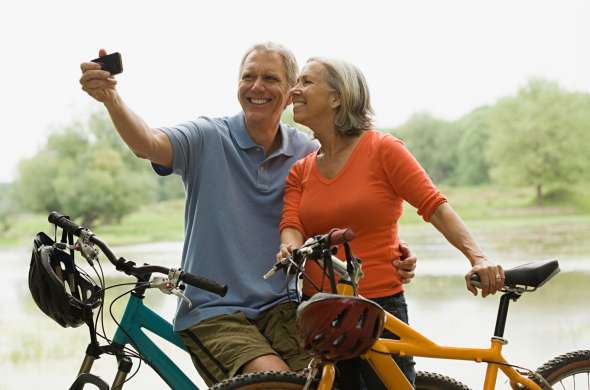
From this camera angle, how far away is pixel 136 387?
2.76m

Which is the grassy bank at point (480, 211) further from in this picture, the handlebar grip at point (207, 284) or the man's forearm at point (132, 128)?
the handlebar grip at point (207, 284)

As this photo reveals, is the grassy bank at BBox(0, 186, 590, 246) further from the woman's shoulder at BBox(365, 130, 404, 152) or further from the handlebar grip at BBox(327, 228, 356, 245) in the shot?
the handlebar grip at BBox(327, 228, 356, 245)

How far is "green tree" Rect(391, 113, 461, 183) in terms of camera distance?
304 centimetres

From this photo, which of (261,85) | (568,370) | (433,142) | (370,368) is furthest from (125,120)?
(433,142)

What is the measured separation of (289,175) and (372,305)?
51 centimetres

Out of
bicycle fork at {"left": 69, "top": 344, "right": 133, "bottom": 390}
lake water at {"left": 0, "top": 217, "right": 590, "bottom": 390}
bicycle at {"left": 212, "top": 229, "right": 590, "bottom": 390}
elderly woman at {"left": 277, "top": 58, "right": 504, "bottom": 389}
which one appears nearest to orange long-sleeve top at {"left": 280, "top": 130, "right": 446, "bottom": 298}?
elderly woman at {"left": 277, "top": 58, "right": 504, "bottom": 389}

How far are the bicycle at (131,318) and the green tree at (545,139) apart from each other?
68.9 inches

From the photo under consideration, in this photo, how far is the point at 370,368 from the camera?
1.61m

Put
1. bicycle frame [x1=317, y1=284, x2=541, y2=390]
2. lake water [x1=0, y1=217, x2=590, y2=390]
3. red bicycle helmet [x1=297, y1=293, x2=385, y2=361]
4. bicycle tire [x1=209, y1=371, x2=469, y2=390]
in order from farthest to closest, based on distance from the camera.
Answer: lake water [x1=0, y1=217, x2=590, y2=390] < bicycle frame [x1=317, y1=284, x2=541, y2=390] < bicycle tire [x1=209, y1=371, x2=469, y2=390] < red bicycle helmet [x1=297, y1=293, x2=385, y2=361]

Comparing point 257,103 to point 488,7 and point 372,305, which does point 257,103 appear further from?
point 488,7

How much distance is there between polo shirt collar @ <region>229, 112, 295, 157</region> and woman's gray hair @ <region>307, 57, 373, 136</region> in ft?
0.75

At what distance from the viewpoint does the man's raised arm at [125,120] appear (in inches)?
59.2

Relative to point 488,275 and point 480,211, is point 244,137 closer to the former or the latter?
point 488,275

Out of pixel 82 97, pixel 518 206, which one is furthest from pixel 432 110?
pixel 82 97
